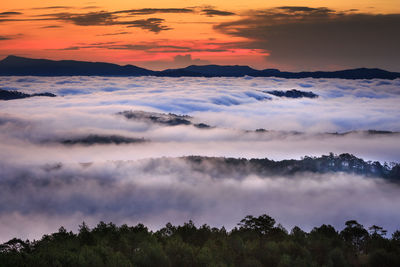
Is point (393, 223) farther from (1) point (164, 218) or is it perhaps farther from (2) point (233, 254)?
(2) point (233, 254)

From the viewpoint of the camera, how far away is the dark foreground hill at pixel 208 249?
3784 cm

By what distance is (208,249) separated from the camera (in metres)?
42.0

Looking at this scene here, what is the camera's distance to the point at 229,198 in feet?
591

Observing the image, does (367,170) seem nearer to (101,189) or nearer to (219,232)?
(101,189)

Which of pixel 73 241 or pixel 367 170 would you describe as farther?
pixel 367 170

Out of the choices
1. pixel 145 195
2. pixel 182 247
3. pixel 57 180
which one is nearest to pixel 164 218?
pixel 145 195

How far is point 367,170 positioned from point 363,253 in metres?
154

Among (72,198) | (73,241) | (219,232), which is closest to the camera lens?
(73,241)

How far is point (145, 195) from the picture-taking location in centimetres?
18050

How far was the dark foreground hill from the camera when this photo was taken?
124ft

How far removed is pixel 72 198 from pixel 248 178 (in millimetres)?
74640

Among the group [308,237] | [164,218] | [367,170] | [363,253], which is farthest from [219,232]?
[367,170]

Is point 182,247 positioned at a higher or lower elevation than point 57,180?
higher

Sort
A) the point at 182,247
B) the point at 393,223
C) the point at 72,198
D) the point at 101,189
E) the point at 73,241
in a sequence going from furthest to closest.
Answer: the point at 101,189 → the point at 72,198 → the point at 393,223 → the point at 73,241 → the point at 182,247
